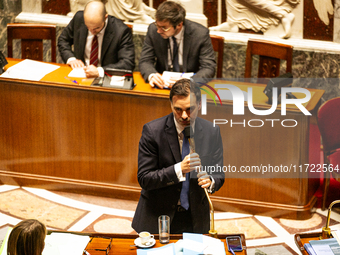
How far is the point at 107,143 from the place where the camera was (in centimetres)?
422

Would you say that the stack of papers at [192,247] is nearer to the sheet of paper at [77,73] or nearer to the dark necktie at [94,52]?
the sheet of paper at [77,73]

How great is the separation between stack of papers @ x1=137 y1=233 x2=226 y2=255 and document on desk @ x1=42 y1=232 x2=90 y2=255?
11.8 inches

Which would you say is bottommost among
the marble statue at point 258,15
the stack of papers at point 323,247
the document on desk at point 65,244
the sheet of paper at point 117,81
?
the stack of papers at point 323,247

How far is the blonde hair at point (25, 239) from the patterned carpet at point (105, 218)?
211cm

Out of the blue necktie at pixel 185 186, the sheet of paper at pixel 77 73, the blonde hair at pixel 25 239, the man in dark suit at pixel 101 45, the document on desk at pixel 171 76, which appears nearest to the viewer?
the blonde hair at pixel 25 239

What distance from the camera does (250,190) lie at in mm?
4055

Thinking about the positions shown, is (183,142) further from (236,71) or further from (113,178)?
(236,71)

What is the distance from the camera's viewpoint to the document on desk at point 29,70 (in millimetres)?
4254

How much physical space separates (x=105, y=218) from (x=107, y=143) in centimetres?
69

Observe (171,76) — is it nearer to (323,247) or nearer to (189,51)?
(189,51)

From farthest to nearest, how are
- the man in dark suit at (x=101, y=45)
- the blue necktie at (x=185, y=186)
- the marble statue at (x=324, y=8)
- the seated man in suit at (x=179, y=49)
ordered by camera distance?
the marble statue at (x=324, y=8) → the man in dark suit at (x=101, y=45) → the seated man in suit at (x=179, y=49) → the blue necktie at (x=185, y=186)

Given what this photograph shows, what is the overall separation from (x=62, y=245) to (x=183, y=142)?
905mm

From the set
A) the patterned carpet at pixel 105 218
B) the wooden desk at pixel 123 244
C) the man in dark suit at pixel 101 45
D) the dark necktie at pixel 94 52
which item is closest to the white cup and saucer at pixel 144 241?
the wooden desk at pixel 123 244

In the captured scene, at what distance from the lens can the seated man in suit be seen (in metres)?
4.22
